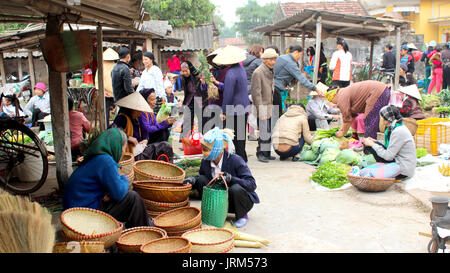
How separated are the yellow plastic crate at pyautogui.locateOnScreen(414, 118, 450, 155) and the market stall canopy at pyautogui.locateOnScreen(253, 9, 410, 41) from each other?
12.8 feet

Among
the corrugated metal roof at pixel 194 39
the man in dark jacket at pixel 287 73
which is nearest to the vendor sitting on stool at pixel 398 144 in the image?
the man in dark jacket at pixel 287 73

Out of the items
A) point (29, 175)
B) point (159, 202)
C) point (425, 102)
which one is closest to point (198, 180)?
point (159, 202)

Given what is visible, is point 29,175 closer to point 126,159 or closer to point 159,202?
point 126,159

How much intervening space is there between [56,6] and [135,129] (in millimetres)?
1826

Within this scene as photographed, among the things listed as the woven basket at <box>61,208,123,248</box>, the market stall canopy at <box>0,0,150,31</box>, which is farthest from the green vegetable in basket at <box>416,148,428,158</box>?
the woven basket at <box>61,208,123,248</box>

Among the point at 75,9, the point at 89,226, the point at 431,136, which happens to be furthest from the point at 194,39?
the point at 89,226

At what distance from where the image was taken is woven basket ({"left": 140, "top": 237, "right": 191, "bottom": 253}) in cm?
338

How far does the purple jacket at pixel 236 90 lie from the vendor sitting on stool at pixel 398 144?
2.26m

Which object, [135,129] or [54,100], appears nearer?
[54,100]

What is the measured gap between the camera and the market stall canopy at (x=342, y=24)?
33.7ft

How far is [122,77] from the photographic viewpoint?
7496 millimetres

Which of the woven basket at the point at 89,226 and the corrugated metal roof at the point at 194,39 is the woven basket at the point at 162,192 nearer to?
the woven basket at the point at 89,226

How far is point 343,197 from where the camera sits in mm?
5500

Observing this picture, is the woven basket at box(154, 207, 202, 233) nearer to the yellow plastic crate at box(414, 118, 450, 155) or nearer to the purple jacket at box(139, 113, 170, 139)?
the purple jacket at box(139, 113, 170, 139)
